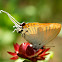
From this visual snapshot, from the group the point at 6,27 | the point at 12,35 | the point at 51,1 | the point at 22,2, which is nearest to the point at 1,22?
the point at 6,27

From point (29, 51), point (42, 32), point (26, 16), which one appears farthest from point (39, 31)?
point (26, 16)

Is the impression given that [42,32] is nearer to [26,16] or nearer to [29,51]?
[29,51]

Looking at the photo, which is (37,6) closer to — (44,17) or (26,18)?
(44,17)

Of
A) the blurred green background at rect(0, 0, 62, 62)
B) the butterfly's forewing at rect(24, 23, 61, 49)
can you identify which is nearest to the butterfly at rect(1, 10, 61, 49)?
the butterfly's forewing at rect(24, 23, 61, 49)

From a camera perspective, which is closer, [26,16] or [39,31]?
[39,31]

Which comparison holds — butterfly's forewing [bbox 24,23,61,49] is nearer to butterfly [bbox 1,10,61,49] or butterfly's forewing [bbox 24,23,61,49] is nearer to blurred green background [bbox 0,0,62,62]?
butterfly [bbox 1,10,61,49]

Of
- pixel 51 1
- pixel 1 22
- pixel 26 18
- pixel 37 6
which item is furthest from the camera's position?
pixel 51 1
